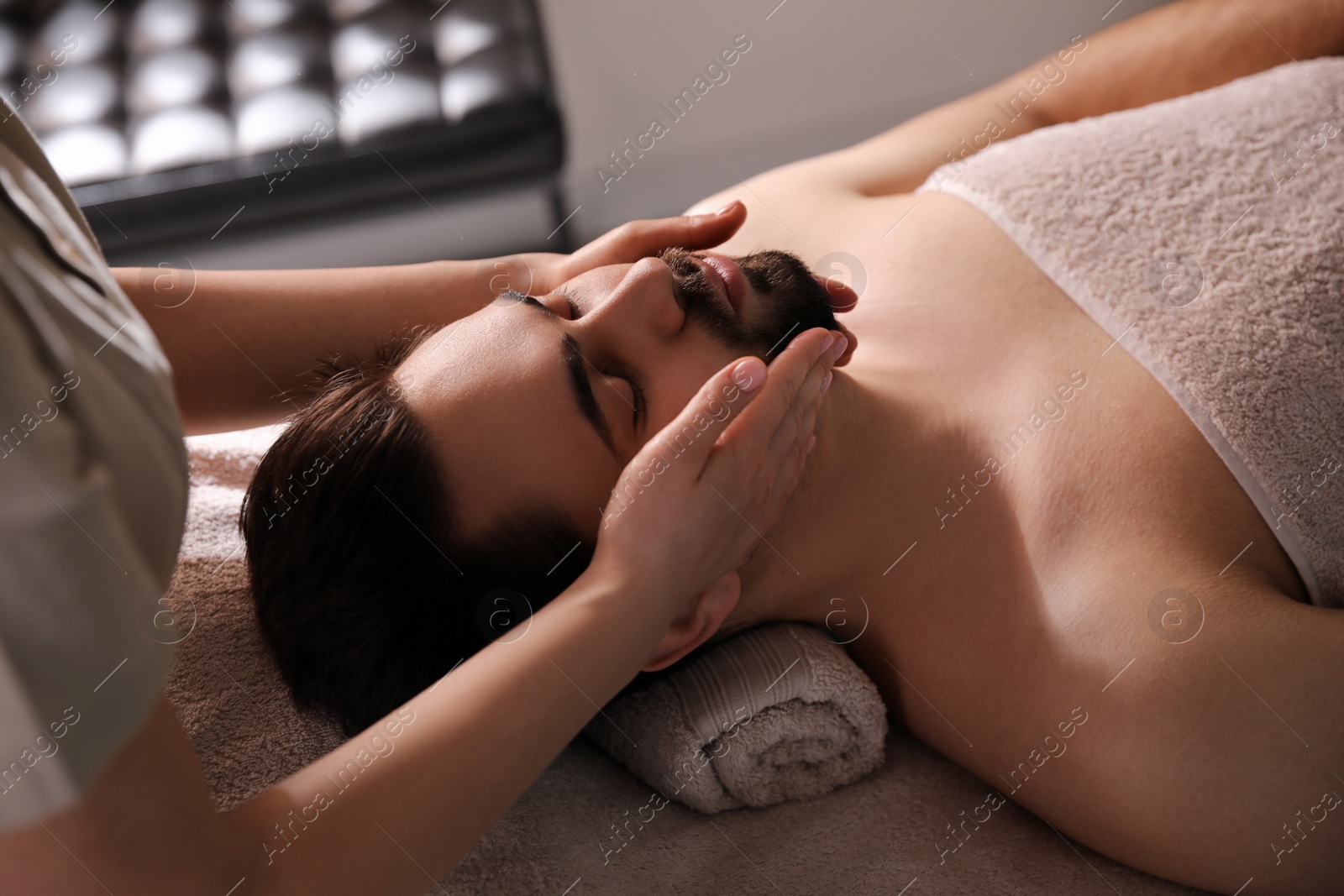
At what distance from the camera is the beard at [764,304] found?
0.96 m

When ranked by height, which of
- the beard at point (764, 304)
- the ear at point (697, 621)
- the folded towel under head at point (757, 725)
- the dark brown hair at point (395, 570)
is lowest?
the folded towel under head at point (757, 725)

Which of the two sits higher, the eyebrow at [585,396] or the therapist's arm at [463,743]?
the eyebrow at [585,396]

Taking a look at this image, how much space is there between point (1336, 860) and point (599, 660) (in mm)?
652

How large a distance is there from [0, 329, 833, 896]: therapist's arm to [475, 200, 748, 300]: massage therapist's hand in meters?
0.26

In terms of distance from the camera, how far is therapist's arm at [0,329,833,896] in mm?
552

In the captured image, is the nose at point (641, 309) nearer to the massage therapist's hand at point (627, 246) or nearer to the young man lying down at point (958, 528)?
the young man lying down at point (958, 528)

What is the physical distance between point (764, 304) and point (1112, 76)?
83 centimetres

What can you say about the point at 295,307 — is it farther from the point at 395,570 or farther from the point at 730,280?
the point at 730,280

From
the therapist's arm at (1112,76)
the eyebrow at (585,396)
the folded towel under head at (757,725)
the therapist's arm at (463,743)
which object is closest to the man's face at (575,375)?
the eyebrow at (585,396)

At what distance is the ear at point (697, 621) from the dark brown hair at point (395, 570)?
0.37ft

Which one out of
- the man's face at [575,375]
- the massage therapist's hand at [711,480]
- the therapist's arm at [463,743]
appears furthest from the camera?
the man's face at [575,375]

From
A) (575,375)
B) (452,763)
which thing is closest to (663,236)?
(575,375)

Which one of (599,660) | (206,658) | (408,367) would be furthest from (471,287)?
(599,660)

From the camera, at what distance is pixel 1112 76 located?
1434 millimetres
